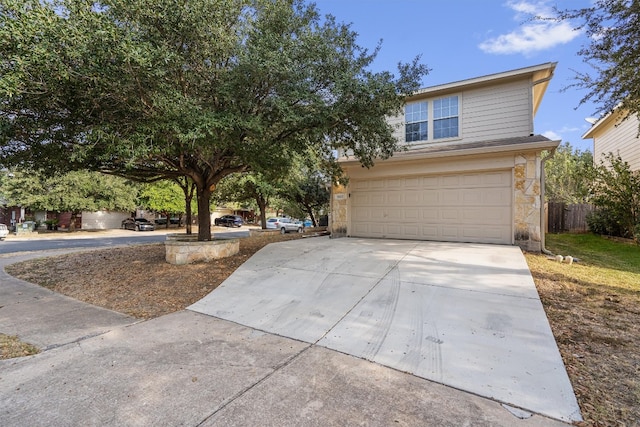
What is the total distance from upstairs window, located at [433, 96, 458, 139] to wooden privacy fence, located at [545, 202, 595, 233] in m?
7.29

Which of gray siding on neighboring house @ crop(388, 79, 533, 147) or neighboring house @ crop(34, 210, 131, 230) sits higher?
gray siding on neighboring house @ crop(388, 79, 533, 147)

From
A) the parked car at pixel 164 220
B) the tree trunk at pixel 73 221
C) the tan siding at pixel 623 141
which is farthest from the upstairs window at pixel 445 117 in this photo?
the tree trunk at pixel 73 221

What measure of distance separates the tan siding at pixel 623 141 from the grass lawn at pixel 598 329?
930 centimetres

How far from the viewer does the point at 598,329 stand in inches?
150

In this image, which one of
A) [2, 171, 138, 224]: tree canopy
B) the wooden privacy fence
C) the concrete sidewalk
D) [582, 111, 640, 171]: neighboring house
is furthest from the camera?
[2, 171, 138, 224]: tree canopy

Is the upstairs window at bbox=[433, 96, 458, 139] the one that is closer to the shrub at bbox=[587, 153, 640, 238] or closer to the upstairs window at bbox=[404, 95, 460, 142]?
the upstairs window at bbox=[404, 95, 460, 142]

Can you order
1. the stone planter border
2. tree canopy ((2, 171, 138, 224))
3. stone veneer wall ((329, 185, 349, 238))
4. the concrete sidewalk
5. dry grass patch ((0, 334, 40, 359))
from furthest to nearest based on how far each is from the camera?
tree canopy ((2, 171, 138, 224))
stone veneer wall ((329, 185, 349, 238))
the stone planter border
dry grass patch ((0, 334, 40, 359))
the concrete sidewalk

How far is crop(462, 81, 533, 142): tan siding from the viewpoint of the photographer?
1021cm

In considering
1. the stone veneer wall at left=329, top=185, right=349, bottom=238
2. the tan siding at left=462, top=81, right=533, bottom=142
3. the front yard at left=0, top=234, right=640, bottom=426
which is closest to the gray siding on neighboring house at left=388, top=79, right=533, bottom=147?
the tan siding at left=462, top=81, right=533, bottom=142

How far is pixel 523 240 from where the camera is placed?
334 inches

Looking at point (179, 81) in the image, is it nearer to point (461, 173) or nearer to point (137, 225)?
point (461, 173)

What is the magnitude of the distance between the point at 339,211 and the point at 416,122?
4.42 metres

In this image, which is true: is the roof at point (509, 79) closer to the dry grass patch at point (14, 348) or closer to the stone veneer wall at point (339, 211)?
the stone veneer wall at point (339, 211)

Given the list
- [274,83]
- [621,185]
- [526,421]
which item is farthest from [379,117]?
[621,185]
